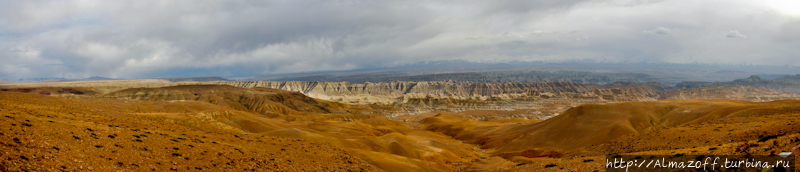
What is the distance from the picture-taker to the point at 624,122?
160 feet

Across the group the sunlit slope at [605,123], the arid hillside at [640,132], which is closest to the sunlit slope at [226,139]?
the sunlit slope at [605,123]

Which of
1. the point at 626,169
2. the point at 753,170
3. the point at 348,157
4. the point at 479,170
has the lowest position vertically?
the point at 479,170

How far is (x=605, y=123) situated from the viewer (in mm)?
50312

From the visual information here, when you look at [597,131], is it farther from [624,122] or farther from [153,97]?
[153,97]

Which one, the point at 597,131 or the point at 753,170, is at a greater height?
the point at 753,170

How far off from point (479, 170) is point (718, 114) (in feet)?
111

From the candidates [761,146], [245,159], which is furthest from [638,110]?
[245,159]

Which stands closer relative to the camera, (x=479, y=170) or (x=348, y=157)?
(x=348, y=157)

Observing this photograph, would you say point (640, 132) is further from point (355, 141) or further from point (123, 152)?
point (123, 152)

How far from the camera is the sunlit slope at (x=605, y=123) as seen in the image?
4178 centimetres

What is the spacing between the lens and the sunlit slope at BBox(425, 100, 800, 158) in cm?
4178

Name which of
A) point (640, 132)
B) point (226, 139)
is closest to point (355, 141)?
point (226, 139)

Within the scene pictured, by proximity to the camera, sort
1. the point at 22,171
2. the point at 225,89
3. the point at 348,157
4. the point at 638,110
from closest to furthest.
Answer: the point at 22,171 < the point at 348,157 < the point at 638,110 < the point at 225,89

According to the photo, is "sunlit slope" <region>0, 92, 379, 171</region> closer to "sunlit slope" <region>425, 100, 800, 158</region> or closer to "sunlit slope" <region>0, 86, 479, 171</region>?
"sunlit slope" <region>0, 86, 479, 171</region>
